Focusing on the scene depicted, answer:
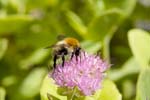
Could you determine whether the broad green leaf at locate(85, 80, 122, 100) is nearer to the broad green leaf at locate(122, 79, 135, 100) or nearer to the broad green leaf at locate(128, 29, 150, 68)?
the broad green leaf at locate(128, 29, 150, 68)

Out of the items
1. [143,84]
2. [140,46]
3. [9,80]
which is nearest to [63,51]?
[143,84]

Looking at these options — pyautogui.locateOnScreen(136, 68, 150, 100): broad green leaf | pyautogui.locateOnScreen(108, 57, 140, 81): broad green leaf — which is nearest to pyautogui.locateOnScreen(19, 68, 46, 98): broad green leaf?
pyautogui.locateOnScreen(108, 57, 140, 81): broad green leaf

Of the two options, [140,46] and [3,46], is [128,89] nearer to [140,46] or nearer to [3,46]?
[140,46]

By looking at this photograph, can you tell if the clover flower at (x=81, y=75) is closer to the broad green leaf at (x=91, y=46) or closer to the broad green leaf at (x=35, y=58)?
the broad green leaf at (x=91, y=46)

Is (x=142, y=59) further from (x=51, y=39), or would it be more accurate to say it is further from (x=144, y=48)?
(x=51, y=39)

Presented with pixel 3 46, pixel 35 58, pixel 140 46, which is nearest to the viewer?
pixel 140 46

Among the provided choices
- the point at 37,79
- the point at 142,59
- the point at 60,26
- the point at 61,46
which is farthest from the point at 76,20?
the point at 61,46

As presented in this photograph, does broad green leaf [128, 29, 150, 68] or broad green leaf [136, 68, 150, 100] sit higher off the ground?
broad green leaf [128, 29, 150, 68]
